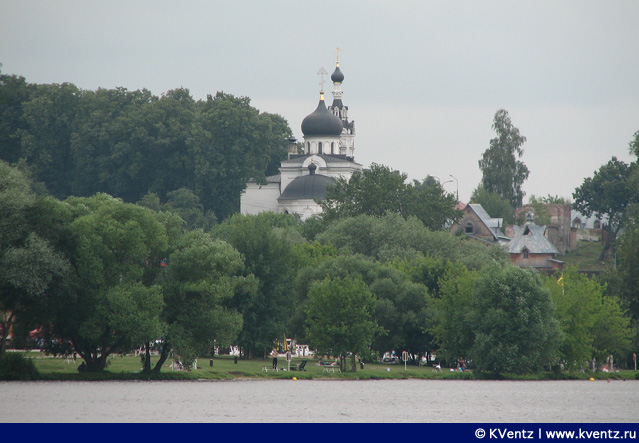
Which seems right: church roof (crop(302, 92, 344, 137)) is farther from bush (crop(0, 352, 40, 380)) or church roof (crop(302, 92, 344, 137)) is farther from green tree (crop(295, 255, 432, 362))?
bush (crop(0, 352, 40, 380))

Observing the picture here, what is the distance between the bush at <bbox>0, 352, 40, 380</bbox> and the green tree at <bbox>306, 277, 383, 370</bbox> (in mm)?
17789

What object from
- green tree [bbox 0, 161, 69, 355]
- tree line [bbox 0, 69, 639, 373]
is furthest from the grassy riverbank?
green tree [bbox 0, 161, 69, 355]

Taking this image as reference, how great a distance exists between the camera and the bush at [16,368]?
62844 millimetres

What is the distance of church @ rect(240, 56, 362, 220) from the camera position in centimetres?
16488

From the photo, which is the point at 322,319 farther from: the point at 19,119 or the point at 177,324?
the point at 19,119

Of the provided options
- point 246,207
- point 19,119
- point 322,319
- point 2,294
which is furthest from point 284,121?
point 2,294

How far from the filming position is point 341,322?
74938 millimetres

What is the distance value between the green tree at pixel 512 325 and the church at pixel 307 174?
82.0 metres

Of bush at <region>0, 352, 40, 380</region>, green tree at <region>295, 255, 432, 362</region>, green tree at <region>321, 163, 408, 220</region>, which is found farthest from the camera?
green tree at <region>321, 163, 408, 220</region>

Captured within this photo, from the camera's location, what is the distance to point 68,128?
166m

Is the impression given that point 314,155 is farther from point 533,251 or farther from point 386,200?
point 386,200
